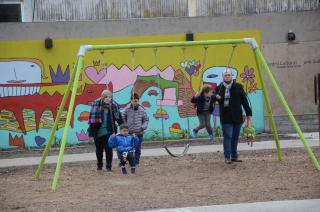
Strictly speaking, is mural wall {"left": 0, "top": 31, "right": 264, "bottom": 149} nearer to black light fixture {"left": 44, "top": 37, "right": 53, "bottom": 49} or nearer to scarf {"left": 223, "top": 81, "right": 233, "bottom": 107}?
black light fixture {"left": 44, "top": 37, "right": 53, "bottom": 49}

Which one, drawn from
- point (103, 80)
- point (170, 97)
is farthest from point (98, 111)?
point (170, 97)

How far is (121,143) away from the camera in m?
11.8

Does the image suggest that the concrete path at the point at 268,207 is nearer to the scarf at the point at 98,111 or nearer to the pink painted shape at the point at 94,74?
the scarf at the point at 98,111

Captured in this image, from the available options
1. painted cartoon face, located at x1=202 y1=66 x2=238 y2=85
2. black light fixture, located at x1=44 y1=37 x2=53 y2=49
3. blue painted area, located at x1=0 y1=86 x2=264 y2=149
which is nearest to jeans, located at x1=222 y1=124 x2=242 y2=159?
blue painted area, located at x1=0 y1=86 x2=264 y2=149

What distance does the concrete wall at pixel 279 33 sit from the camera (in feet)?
61.4

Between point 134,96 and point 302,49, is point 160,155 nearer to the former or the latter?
point 134,96

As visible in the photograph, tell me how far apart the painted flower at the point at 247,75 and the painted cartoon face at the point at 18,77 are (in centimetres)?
574

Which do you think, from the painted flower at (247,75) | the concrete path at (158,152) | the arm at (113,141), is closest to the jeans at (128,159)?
the arm at (113,141)

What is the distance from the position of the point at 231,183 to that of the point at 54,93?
905cm

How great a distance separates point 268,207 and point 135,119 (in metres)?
4.84

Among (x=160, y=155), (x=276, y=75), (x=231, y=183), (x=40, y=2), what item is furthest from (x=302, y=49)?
(x=231, y=183)

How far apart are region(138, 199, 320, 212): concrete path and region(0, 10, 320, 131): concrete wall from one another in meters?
10.9

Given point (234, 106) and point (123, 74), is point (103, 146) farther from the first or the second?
point (123, 74)

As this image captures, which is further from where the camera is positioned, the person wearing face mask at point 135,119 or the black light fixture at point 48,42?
the black light fixture at point 48,42
